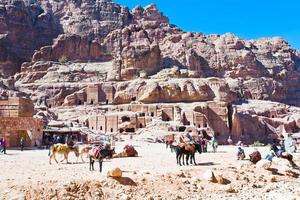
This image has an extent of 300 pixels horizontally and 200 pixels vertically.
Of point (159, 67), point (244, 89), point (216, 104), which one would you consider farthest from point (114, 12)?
point (216, 104)

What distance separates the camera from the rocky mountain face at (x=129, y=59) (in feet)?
313

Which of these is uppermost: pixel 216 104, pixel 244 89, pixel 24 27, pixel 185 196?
pixel 24 27

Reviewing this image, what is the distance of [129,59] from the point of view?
106125 millimetres

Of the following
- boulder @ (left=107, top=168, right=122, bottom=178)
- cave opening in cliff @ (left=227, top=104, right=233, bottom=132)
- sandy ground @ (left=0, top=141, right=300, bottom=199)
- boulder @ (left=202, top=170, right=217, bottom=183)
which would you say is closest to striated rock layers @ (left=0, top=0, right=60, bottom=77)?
cave opening in cliff @ (left=227, top=104, right=233, bottom=132)

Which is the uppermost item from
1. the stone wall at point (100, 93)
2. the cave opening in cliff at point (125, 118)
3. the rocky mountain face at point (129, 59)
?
the rocky mountain face at point (129, 59)

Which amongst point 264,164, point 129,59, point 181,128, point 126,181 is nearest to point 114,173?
point 126,181

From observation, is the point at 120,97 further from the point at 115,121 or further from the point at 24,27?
the point at 24,27

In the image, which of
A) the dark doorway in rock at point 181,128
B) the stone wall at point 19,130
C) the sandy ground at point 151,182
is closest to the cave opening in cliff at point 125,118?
the dark doorway in rock at point 181,128

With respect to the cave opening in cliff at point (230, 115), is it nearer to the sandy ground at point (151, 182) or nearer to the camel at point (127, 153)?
the camel at point (127, 153)

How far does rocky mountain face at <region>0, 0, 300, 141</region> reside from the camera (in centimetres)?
9531

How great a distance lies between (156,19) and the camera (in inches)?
6378

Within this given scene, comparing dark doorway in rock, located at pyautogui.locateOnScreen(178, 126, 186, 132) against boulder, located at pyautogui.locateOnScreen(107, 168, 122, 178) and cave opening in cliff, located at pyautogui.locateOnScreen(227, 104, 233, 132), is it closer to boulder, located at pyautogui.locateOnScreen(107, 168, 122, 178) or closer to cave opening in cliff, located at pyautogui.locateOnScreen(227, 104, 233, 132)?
cave opening in cliff, located at pyautogui.locateOnScreen(227, 104, 233, 132)

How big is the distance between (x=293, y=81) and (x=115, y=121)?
7930 centimetres

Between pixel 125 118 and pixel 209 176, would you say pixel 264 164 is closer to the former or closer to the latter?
pixel 209 176
